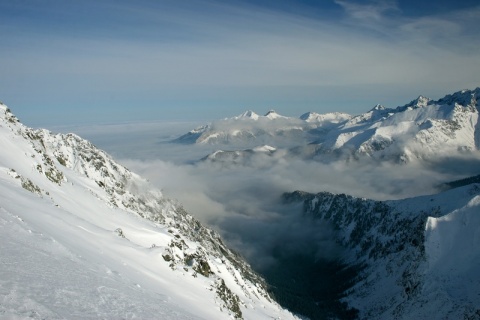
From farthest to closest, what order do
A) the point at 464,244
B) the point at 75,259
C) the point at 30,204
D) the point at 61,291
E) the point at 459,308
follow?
the point at 464,244
the point at 459,308
the point at 30,204
the point at 75,259
the point at 61,291

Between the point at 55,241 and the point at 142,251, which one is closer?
the point at 55,241

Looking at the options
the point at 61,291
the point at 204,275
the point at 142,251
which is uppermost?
the point at 61,291

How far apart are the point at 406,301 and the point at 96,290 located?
21543 centimetres

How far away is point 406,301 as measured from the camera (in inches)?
7825

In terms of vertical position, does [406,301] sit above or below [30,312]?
below

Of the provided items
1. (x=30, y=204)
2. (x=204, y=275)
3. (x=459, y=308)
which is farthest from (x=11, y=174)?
(x=459, y=308)

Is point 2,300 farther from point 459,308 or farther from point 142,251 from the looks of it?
point 459,308

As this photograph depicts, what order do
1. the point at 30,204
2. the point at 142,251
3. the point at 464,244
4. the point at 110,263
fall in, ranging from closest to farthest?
1. the point at 110,263
2. the point at 30,204
3. the point at 142,251
4. the point at 464,244

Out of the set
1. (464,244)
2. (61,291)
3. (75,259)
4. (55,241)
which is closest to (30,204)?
(55,241)

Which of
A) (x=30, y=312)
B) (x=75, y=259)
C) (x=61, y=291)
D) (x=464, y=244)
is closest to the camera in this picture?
(x=30, y=312)

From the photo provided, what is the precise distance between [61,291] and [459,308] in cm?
17557

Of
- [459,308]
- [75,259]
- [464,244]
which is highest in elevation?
[75,259]

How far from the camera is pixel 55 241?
25.9m

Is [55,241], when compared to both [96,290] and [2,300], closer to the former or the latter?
[96,290]
